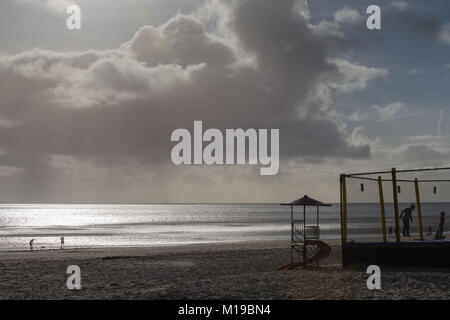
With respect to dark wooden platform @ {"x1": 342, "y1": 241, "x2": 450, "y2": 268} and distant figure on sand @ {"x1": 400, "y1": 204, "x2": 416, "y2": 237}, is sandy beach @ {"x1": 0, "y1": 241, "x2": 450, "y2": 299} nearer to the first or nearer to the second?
dark wooden platform @ {"x1": 342, "y1": 241, "x2": 450, "y2": 268}

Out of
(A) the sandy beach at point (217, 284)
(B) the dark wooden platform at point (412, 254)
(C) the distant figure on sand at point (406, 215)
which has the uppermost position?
(C) the distant figure on sand at point (406, 215)

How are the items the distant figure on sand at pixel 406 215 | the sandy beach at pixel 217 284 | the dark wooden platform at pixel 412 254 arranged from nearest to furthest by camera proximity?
1. the sandy beach at pixel 217 284
2. the dark wooden platform at pixel 412 254
3. the distant figure on sand at pixel 406 215

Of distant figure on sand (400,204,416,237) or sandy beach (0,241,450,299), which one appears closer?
sandy beach (0,241,450,299)

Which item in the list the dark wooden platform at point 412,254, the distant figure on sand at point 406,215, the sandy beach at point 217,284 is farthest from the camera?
the distant figure on sand at point 406,215

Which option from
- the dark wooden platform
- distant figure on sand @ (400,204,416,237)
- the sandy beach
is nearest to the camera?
the sandy beach

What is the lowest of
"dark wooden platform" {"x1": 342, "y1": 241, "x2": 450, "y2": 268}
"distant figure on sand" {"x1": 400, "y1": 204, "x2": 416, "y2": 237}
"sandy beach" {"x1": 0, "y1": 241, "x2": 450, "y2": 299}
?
"sandy beach" {"x1": 0, "y1": 241, "x2": 450, "y2": 299}

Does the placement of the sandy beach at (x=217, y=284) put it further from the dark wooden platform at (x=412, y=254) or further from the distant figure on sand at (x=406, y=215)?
the distant figure on sand at (x=406, y=215)

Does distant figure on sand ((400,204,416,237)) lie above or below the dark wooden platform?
above

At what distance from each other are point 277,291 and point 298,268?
20.9ft

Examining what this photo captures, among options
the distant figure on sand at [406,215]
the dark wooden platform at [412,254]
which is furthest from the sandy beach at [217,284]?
the distant figure on sand at [406,215]

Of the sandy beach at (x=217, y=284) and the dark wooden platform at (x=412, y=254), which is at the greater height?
the dark wooden platform at (x=412, y=254)

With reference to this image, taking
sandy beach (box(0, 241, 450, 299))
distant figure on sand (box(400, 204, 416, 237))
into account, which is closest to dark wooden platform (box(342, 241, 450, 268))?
sandy beach (box(0, 241, 450, 299))
